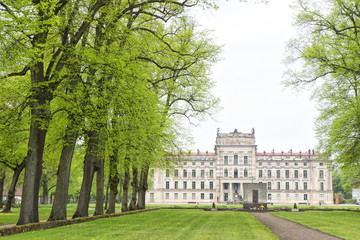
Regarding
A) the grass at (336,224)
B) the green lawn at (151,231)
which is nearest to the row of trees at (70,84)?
the green lawn at (151,231)

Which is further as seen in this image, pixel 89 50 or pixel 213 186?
pixel 213 186

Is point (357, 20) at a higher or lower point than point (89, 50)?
higher

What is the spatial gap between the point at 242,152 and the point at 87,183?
7604cm

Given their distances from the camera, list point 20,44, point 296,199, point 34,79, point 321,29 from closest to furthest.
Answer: point 20,44
point 34,79
point 321,29
point 296,199

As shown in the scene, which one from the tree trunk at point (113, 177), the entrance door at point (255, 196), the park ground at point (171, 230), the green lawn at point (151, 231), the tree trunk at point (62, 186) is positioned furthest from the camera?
the entrance door at point (255, 196)

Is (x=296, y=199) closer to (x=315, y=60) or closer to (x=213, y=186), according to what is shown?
(x=213, y=186)

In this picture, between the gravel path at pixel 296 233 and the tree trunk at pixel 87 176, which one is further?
the tree trunk at pixel 87 176

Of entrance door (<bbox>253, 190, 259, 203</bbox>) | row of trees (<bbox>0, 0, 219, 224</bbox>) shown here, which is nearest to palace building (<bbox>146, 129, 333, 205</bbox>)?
entrance door (<bbox>253, 190, 259, 203</bbox>)

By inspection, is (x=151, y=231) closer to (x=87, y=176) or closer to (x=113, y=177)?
(x=87, y=176)

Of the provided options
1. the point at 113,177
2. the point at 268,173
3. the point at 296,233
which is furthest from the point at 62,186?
the point at 268,173

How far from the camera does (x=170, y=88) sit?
30.8 meters

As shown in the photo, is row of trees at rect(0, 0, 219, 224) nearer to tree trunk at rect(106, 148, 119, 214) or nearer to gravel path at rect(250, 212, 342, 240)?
tree trunk at rect(106, 148, 119, 214)

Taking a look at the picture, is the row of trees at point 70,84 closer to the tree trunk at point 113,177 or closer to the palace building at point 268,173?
the tree trunk at point 113,177

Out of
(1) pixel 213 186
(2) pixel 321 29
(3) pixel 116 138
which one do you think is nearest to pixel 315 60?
(2) pixel 321 29
